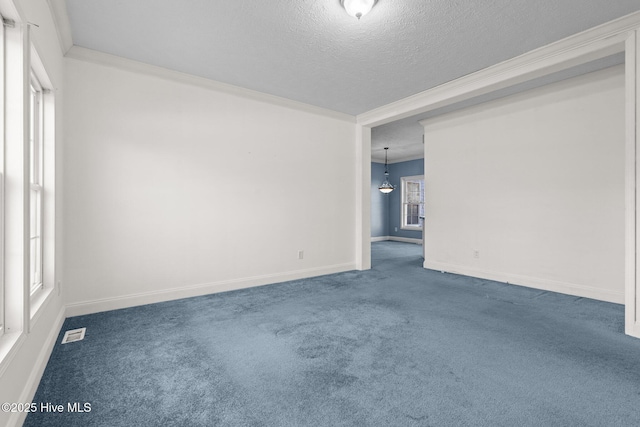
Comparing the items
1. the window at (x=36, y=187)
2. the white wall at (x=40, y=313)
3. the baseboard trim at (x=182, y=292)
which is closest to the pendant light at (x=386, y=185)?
the baseboard trim at (x=182, y=292)

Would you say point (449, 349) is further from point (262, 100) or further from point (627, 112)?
point (262, 100)

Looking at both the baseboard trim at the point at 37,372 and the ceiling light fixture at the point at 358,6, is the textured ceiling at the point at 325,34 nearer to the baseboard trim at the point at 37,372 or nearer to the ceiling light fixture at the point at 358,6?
the ceiling light fixture at the point at 358,6

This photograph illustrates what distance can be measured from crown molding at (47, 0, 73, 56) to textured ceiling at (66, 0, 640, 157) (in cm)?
6

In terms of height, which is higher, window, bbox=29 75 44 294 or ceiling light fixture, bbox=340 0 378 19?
ceiling light fixture, bbox=340 0 378 19

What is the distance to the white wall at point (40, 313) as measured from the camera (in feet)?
4.71

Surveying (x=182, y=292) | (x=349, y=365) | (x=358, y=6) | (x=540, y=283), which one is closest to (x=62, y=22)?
(x=358, y=6)

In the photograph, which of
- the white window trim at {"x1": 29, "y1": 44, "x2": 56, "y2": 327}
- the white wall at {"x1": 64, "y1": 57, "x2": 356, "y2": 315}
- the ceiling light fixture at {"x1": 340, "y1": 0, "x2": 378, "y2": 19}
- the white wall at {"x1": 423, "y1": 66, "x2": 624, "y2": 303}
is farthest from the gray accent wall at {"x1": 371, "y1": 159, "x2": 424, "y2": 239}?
the white window trim at {"x1": 29, "y1": 44, "x2": 56, "y2": 327}

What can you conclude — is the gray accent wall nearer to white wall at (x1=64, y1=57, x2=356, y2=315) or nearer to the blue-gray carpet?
white wall at (x1=64, y1=57, x2=356, y2=315)

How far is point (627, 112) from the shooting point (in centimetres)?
264

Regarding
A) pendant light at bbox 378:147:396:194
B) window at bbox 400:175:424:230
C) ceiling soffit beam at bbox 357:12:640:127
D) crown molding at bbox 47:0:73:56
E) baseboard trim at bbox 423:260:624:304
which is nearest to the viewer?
crown molding at bbox 47:0:73:56

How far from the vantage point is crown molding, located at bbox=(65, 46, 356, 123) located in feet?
10.1

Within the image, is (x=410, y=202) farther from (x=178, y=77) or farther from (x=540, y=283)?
(x=178, y=77)

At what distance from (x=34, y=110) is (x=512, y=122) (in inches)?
213

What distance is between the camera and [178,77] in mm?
3590
